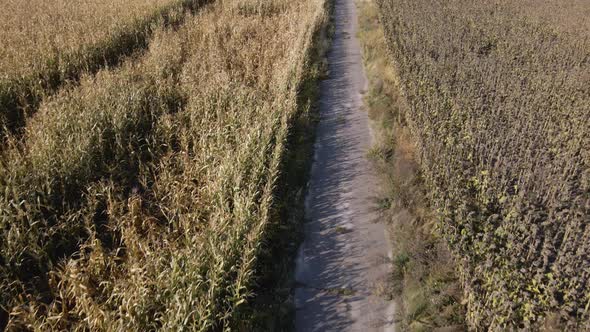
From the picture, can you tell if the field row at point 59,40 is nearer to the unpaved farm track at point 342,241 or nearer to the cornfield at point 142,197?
the cornfield at point 142,197

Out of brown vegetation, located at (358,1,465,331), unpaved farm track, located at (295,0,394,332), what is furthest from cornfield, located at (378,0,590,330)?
unpaved farm track, located at (295,0,394,332)

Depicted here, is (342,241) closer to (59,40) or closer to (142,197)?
(142,197)

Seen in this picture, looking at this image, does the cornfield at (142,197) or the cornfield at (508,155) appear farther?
the cornfield at (508,155)

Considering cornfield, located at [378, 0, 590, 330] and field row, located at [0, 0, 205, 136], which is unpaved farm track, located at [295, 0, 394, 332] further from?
field row, located at [0, 0, 205, 136]

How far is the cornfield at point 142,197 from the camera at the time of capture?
461 centimetres

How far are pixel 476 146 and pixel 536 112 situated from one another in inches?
112

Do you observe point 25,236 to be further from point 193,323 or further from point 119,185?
point 193,323

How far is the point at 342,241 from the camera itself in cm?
638

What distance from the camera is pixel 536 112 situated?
30.5 ft

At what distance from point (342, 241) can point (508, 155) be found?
3.96m

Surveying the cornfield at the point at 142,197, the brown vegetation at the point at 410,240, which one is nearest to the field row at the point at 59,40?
the cornfield at the point at 142,197

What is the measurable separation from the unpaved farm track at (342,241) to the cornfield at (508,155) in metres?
1.11

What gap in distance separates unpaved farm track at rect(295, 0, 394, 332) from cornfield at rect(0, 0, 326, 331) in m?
0.85

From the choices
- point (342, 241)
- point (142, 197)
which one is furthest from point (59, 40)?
point (342, 241)
